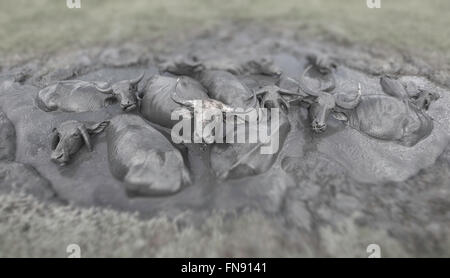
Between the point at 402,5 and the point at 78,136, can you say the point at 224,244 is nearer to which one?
the point at 78,136

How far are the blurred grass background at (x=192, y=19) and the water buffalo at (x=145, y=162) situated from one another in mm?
4395

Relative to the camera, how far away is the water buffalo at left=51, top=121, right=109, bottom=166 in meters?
4.74

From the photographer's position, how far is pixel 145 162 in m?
4.29

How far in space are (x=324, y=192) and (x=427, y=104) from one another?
2.78m

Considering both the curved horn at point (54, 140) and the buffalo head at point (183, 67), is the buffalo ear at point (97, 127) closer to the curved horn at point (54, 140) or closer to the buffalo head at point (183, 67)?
the curved horn at point (54, 140)

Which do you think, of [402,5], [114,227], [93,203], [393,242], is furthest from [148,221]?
[402,5]

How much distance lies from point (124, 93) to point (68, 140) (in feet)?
3.85

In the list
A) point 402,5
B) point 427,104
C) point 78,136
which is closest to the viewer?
point 78,136

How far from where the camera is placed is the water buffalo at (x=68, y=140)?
4.74 metres

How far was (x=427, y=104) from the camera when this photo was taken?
571 centimetres
